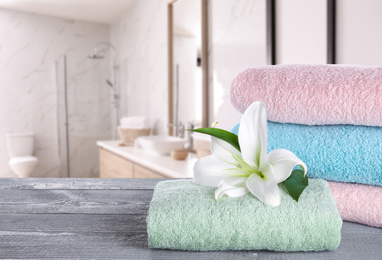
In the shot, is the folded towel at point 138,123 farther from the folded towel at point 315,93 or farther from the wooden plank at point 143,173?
the folded towel at point 315,93

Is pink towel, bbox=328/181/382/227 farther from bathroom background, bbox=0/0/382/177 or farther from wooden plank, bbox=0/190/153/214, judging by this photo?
bathroom background, bbox=0/0/382/177

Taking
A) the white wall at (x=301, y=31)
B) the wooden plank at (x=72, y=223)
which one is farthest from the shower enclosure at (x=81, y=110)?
the wooden plank at (x=72, y=223)

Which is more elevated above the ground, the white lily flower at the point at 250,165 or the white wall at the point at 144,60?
the white wall at the point at 144,60

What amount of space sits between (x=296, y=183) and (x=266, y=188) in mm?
45

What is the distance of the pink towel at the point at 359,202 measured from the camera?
1.44 feet

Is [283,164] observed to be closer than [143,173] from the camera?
Yes

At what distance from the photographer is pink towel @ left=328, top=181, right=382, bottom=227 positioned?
0.44 metres

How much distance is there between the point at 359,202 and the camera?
45 centimetres

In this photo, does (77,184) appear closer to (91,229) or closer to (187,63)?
(91,229)

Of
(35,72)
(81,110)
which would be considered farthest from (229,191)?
(35,72)

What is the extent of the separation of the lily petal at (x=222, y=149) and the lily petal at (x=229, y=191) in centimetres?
5

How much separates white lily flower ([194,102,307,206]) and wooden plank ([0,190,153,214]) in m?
0.14

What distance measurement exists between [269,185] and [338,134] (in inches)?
5.4

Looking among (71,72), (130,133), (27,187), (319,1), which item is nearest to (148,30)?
(130,133)
